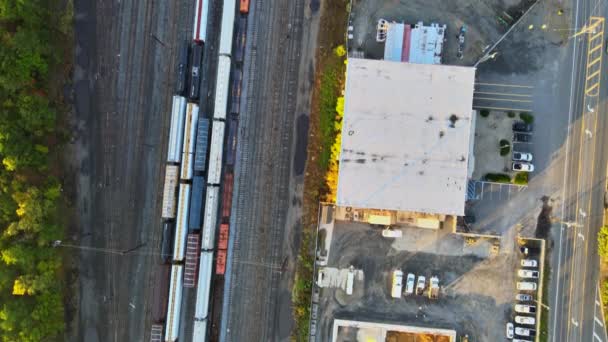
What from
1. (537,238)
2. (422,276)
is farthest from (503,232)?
(422,276)

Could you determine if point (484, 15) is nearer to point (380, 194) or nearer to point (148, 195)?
point (380, 194)

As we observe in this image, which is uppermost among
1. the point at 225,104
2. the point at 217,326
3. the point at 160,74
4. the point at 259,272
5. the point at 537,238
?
the point at 160,74

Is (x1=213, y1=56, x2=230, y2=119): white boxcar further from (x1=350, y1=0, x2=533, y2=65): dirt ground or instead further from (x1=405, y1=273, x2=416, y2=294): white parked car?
(x1=405, y1=273, x2=416, y2=294): white parked car

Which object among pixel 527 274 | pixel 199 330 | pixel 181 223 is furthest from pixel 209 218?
pixel 527 274

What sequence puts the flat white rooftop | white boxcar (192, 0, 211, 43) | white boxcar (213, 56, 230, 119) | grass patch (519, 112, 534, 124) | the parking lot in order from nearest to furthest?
1. the flat white rooftop
2. white boxcar (213, 56, 230, 119)
3. white boxcar (192, 0, 211, 43)
4. grass patch (519, 112, 534, 124)
5. the parking lot

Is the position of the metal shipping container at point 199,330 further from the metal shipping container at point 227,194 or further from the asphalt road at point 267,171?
the metal shipping container at point 227,194

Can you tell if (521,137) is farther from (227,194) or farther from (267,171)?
(227,194)

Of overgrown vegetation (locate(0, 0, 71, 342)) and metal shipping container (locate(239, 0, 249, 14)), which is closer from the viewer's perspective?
overgrown vegetation (locate(0, 0, 71, 342))

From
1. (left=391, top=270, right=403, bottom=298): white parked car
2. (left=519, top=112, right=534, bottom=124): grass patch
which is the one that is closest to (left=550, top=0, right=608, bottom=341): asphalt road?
(left=519, top=112, right=534, bottom=124): grass patch
